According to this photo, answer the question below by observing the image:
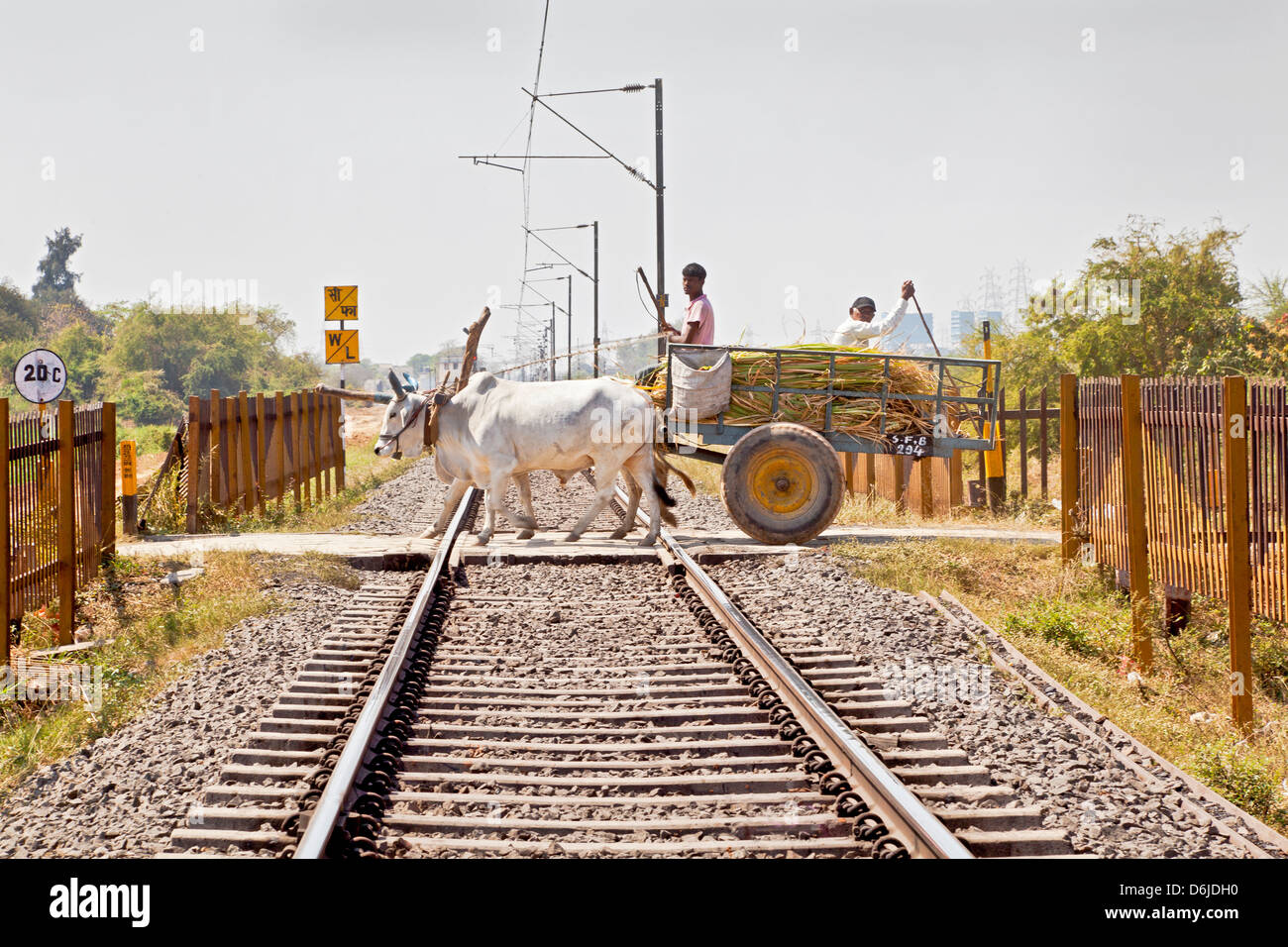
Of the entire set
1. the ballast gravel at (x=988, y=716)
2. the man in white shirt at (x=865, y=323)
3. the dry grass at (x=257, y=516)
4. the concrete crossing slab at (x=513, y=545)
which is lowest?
the ballast gravel at (x=988, y=716)

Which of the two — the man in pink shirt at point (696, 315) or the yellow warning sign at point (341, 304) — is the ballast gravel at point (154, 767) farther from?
the yellow warning sign at point (341, 304)

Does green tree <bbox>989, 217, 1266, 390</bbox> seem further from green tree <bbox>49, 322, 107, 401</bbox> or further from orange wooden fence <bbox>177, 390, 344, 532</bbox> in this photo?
green tree <bbox>49, 322, 107, 401</bbox>

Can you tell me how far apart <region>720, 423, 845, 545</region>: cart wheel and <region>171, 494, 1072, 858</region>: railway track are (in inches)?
151

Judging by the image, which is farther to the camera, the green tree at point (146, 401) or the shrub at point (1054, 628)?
the green tree at point (146, 401)

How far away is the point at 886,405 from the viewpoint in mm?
13070

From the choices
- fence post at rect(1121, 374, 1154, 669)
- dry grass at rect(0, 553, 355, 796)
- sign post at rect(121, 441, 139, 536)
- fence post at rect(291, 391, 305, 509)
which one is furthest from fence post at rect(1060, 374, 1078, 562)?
fence post at rect(291, 391, 305, 509)

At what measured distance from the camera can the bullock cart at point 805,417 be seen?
12.9 metres

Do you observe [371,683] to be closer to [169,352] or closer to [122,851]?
[122,851]

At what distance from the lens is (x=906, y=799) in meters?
5.12

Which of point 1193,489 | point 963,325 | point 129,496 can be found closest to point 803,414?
point 1193,489

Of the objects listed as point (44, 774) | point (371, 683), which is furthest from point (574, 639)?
point (44, 774)

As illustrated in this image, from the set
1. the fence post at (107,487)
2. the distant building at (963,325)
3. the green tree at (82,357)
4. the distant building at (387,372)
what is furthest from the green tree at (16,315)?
the fence post at (107,487)

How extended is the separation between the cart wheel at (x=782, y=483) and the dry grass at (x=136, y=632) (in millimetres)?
3927
